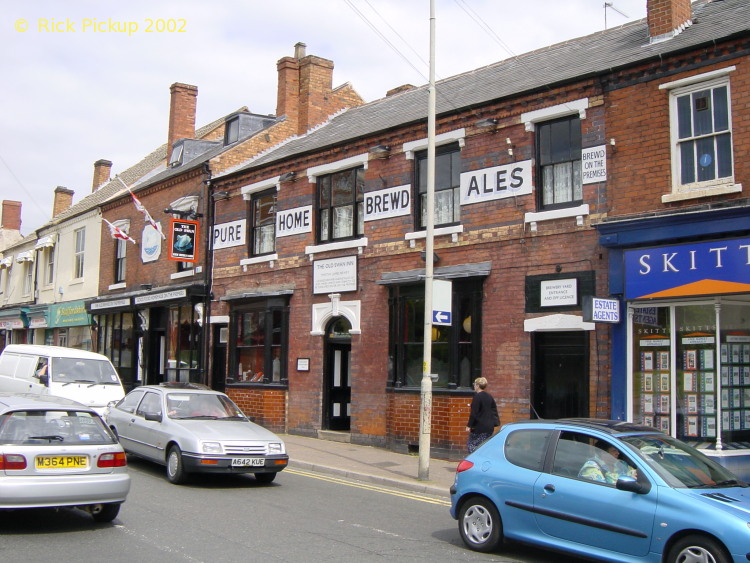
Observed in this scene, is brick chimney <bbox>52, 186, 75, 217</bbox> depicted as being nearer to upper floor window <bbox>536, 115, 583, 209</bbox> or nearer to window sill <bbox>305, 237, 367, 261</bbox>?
window sill <bbox>305, 237, 367, 261</bbox>

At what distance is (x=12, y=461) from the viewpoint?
7754 millimetres

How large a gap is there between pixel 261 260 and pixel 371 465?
798 centimetres

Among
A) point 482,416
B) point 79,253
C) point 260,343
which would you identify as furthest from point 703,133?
point 79,253

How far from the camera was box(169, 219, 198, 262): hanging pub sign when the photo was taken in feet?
74.2

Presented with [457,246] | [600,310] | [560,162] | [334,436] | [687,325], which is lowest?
[334,436]

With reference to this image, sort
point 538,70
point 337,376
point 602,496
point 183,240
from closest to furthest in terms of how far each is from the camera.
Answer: point 602,496
point 538,70
point 337,376
point 183,240

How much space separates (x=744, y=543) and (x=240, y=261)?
17.0m

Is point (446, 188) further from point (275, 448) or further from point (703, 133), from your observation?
point (275, 448)

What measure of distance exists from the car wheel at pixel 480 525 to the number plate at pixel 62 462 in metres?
4.09

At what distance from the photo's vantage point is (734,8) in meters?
14.1

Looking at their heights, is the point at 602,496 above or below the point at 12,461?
below

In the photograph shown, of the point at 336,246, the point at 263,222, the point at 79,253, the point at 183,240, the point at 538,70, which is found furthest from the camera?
the point at 79,253

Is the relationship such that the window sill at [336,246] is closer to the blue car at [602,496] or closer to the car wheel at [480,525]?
the blue car at [602,496]

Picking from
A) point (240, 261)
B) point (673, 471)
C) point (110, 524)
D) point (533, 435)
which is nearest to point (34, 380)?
point (240, 261)
